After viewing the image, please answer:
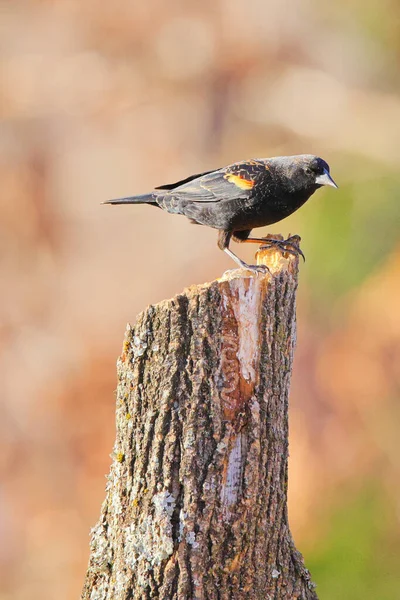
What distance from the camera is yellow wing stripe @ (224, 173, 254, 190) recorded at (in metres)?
3.43

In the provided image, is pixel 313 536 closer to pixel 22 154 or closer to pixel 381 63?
pixel 381 63

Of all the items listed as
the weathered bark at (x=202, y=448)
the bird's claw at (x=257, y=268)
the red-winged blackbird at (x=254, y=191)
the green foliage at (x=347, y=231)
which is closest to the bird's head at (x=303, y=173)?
the red-winged blackbird at (x=254, y=191)

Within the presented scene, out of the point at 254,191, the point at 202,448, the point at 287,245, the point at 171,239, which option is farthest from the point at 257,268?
the point at 171,239

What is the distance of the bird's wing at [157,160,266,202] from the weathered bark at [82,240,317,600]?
106 centimetres

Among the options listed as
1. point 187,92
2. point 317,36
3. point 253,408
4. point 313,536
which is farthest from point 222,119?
point 253,408

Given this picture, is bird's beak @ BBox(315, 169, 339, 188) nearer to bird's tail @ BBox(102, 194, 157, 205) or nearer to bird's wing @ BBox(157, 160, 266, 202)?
bird's wing @ BBox(157, 160, 266, 202)

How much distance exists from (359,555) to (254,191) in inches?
159

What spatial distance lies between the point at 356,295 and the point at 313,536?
7.30 ft

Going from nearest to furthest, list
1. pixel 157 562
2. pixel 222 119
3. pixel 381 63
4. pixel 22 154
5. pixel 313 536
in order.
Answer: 1. pixel 157 562
2. pixel 313 536
3. pixel 381 63
4. pixel 222 119
5. pixel 22 154

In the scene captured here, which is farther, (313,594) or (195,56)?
(195,56)

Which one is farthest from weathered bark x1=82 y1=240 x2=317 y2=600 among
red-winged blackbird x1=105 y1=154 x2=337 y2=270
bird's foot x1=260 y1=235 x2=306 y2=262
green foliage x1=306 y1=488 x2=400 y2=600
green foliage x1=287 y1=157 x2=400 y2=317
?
green foliage x1=287 y1=157 x2=400 y2=317

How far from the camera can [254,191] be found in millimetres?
3424

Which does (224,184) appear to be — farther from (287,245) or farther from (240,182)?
(287,245)

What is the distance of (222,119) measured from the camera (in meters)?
8.64
